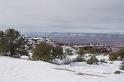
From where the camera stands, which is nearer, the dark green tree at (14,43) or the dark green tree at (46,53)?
the dark green tree at (46,53)

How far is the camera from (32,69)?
64.8 feet

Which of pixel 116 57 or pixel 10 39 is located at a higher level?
pixel 10 39

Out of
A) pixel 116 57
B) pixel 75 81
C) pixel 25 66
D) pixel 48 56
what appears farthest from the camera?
pixel 116 57

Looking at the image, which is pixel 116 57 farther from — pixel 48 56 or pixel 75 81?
pixel 75 81

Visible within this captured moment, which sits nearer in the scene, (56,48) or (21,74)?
(21,74)

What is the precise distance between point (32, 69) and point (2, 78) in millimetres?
3608

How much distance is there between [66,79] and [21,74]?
2.99 metres

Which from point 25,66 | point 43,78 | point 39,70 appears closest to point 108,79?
point 43,78

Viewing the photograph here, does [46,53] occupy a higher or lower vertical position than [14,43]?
lower

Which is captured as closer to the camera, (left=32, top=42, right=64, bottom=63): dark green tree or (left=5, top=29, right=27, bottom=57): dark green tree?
(left=32, top=42, right=64, bottom=63): dark green tree

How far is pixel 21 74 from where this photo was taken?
58.6 ft

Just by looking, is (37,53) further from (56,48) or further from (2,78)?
(2,78)

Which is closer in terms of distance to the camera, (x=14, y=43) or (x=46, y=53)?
(x=46, y=53)

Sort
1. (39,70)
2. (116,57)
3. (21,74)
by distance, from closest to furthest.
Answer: (21,74)
(39,70)
(116,57)
